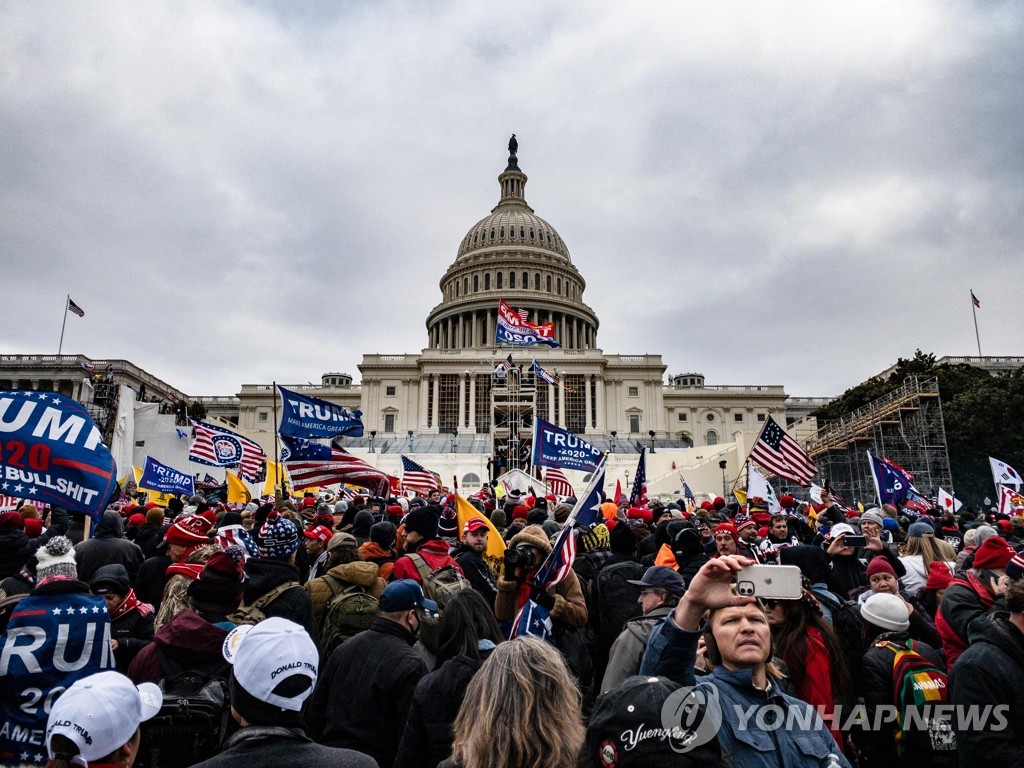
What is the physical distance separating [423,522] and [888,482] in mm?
13795

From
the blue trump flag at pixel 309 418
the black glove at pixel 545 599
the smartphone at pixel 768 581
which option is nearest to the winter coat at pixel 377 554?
the black glove at pixel 545 599

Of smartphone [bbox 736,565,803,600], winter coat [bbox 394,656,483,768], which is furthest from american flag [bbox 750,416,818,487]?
smartphone [bbox 736,565,803,600]

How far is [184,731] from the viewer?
297cm

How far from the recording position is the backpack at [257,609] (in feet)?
13.6

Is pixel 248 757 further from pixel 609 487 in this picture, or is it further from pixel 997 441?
pixel 997 441

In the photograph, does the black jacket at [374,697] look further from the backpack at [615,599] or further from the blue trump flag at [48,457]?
the blue trump flag at [48,457]

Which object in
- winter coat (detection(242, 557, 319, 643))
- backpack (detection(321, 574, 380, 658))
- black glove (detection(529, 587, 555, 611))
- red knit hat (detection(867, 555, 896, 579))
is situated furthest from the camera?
red knit hat (detection(867, 555, 896, 579))

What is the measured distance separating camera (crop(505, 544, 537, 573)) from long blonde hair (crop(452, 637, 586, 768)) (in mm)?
2217

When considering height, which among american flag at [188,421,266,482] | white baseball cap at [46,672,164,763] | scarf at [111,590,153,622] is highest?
american flag at [188,421,266,482]

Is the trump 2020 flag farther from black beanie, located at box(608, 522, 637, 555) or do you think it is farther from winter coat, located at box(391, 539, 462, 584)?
winter coat, located at box(391, 539, 462, 584)

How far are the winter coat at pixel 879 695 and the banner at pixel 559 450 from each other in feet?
37.6

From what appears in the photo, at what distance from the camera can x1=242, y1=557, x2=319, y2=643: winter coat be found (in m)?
4.26

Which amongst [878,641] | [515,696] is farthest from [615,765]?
[878,641]

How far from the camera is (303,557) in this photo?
7270mm
